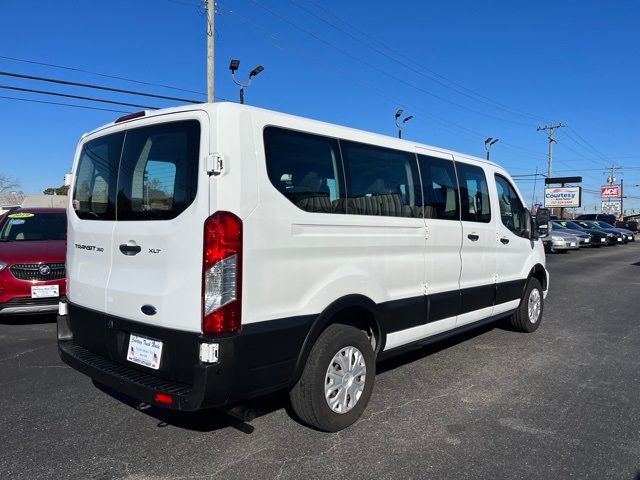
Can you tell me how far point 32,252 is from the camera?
6.96m

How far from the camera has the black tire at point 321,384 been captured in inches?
132

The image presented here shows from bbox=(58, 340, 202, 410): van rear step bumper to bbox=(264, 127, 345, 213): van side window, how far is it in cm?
136

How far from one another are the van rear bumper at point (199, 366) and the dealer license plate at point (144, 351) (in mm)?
36

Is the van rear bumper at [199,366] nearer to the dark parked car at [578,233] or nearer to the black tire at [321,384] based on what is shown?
the black tire at [321,384]

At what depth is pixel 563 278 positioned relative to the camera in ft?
42.4

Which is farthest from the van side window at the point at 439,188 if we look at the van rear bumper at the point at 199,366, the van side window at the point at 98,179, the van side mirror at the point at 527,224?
the van side window at the point at 98,179

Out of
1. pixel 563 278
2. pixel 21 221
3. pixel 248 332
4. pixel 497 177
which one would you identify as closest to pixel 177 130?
pixel 248 332

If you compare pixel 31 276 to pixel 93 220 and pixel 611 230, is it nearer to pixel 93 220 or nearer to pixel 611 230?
pixel 93 220

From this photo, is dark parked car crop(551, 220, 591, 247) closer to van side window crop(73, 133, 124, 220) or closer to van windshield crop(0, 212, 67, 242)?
van windshield crop(0, 212, 67, 242)

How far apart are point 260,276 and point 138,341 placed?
96 cm

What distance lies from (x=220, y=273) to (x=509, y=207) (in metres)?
4.36

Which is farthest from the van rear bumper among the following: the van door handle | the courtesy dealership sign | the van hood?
the courtesy dealership sign

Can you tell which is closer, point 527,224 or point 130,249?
point 130,249

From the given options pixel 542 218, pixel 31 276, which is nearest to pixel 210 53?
pixel 31 276
